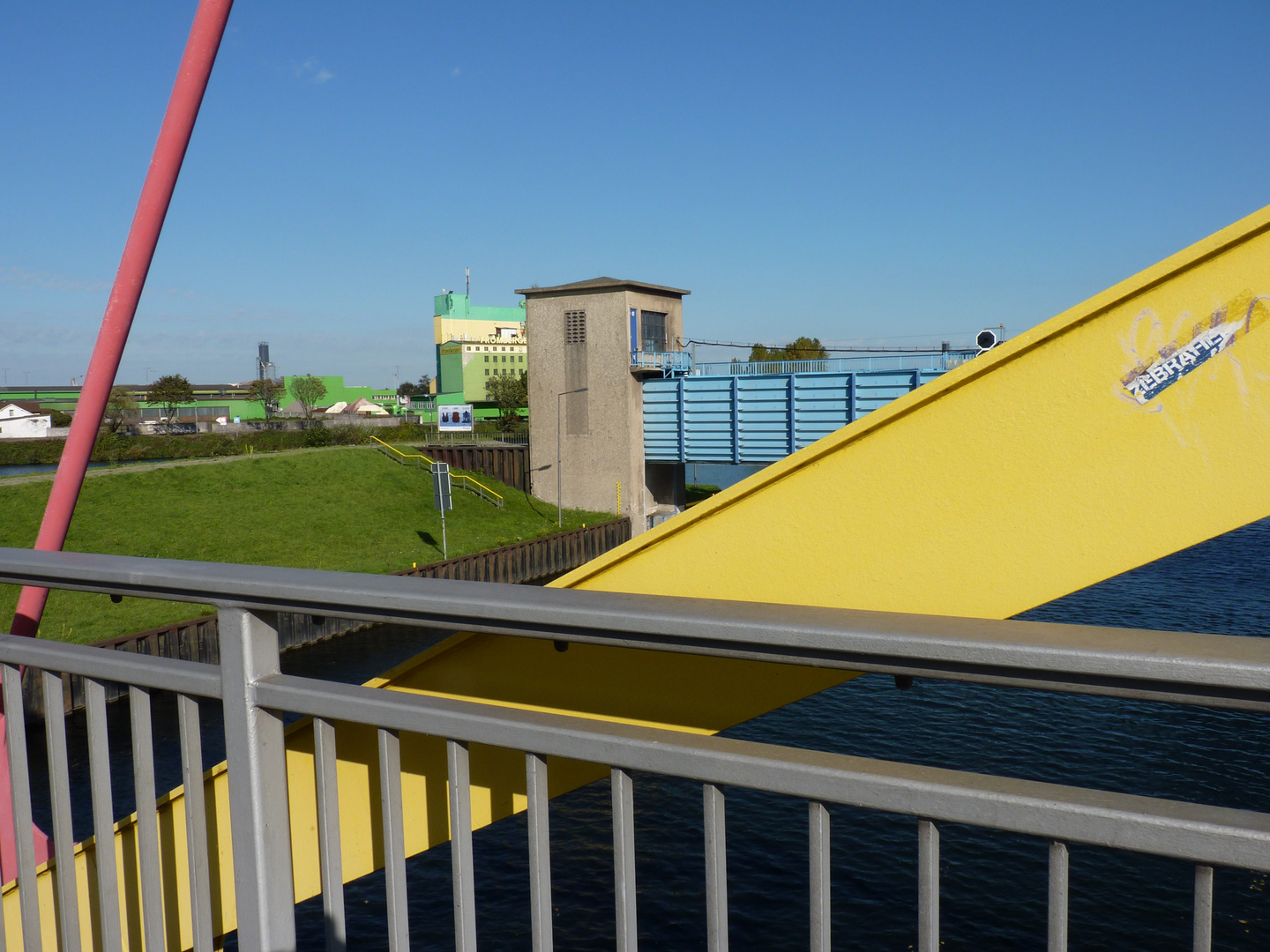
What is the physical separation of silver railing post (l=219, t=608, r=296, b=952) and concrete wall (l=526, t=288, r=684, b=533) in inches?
1406

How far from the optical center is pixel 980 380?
168 centimetres

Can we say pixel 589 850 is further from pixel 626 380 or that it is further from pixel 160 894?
pixel 626 380

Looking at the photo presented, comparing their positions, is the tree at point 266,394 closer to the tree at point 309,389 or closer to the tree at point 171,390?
the tree at point 309,389

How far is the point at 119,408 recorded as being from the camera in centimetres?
6688

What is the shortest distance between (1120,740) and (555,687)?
57.8ft

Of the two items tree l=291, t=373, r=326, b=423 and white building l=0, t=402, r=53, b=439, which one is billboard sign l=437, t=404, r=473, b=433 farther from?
tree l=291, t=373, r=326, b=423

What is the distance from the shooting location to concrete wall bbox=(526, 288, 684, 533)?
37594mm

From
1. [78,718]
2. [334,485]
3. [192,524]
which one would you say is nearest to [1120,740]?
[78,718]

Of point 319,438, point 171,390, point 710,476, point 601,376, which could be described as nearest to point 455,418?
point 319,438

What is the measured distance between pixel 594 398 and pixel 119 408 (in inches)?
1826

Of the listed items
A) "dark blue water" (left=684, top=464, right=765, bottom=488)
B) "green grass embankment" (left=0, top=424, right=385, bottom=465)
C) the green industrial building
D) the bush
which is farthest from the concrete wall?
the green industrial building

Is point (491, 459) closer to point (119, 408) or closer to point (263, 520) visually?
point (263, 520)

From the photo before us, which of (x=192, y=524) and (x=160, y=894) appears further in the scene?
(x=192, y=524)

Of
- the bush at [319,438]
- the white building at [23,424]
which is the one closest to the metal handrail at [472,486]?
the bush at [319,438]
